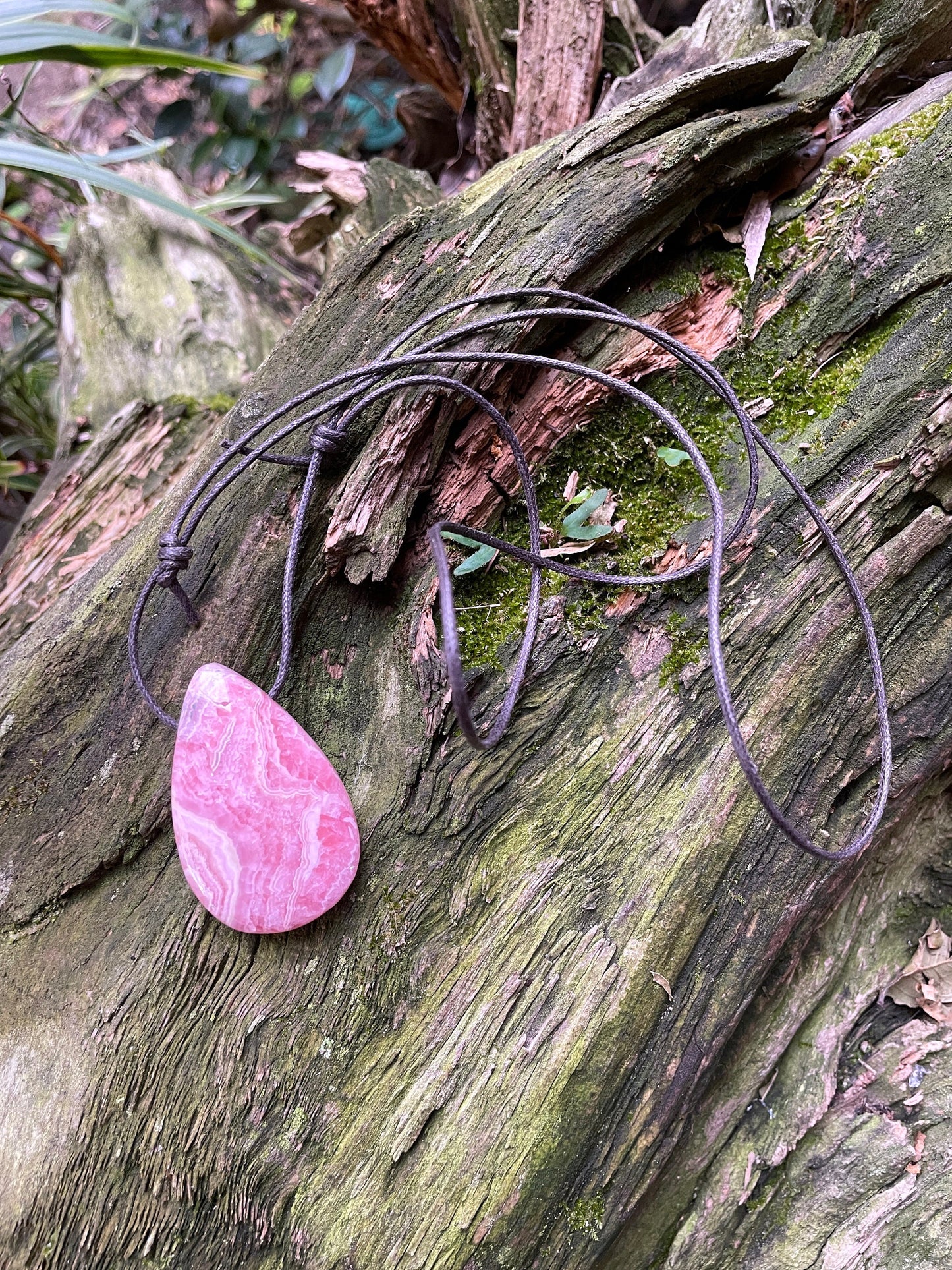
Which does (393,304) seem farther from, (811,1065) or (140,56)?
(811,1065)

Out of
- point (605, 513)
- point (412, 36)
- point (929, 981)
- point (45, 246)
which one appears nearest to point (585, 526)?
point (605, 513)

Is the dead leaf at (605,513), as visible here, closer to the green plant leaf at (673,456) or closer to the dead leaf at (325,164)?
the green plant leaf at (673,456)

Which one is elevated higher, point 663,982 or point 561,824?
point 561,824

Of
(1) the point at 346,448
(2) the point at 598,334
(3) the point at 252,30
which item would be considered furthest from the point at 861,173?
(3) the point at 252,30

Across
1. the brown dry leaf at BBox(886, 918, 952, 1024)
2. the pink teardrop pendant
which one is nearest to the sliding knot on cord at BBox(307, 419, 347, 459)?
the pink teardrop pendant

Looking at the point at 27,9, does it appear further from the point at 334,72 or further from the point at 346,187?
the point at 334,72

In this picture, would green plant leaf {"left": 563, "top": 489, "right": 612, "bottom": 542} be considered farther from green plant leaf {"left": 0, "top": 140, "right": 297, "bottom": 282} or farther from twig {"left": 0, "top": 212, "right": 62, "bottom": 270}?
twig {"left": 0, "top": 212, "right": 62, "bottom": 270}
